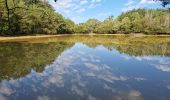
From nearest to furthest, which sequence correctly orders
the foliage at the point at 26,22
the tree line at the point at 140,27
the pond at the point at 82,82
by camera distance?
the pond at the point at 82,82 < the foliage at the point at 26,22 < the tree line at the point at 140,27

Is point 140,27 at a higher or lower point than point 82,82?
higher

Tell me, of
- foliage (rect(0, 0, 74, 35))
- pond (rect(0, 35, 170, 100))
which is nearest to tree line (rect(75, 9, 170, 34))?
foliage (rect(0, 0, 74, 35))

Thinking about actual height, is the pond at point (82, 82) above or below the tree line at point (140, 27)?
below

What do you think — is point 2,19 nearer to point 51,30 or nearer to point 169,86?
point 51,30

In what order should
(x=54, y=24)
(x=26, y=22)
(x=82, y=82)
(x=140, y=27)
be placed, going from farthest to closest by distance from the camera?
(x=140, y=27) → (x=54, y=24) → (x=26, y=22) → (x=82, y=82)

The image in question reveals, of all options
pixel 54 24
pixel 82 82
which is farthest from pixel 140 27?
Result: pixel 82 82

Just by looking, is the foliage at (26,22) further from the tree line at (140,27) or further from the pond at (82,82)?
the pond at (82,82)

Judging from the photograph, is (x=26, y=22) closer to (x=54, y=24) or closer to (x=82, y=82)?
(x=54, y=24)

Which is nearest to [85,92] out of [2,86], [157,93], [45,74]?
[157,93]

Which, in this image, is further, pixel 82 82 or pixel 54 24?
pixel 54 24

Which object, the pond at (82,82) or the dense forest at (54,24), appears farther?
the dense forest at (54,24)

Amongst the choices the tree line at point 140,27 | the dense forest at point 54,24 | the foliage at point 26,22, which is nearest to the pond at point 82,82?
the foliage at point 26,22

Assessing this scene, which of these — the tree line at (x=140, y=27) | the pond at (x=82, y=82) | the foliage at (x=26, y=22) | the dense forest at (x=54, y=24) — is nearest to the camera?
the pond at (x=82, y=82)

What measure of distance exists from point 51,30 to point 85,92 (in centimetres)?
8796
